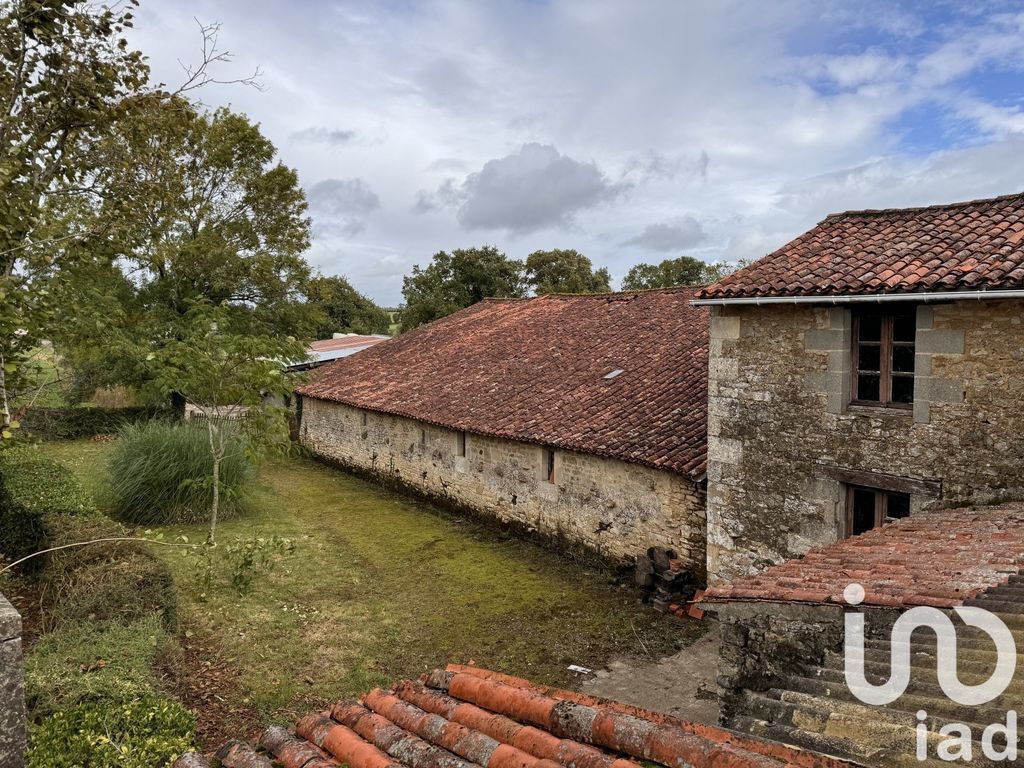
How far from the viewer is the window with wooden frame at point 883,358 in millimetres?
7680

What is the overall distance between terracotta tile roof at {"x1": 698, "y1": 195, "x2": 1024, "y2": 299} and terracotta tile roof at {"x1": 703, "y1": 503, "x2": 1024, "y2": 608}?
7.70 feet

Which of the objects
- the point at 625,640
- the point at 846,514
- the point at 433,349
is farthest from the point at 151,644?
the point at 433,349

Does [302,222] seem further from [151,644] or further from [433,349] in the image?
[151,644]

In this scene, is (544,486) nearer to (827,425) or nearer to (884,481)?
(827,425)

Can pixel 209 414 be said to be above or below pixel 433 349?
below

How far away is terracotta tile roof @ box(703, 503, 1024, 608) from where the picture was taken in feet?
14.5

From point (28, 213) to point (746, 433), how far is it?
8.55m

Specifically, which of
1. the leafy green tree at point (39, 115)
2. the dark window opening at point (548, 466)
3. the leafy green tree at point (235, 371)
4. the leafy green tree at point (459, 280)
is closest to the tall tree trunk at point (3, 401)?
the leafy green tree at point (39, 115)

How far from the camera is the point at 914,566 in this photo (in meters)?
5.08

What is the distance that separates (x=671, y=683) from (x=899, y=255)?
18.7 ft

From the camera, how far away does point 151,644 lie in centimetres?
651

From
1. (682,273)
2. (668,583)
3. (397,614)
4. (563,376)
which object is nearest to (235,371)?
(397,614)

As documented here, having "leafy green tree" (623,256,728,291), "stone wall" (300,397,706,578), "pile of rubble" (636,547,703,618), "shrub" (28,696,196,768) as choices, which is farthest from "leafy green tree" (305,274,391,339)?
"shrub" (28,696,196,768)

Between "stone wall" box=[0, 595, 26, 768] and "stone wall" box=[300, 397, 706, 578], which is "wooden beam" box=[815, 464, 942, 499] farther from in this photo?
"stone wall" box=[0, 595, 26, 768]
